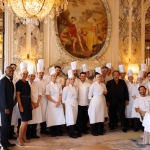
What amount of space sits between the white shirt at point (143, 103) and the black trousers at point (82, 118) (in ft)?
3.89

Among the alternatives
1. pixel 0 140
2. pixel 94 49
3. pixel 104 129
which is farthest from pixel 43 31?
pixel 0 140

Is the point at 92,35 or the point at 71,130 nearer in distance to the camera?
the point at 71,130

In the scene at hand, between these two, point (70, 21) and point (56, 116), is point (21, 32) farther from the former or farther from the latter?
point (56, 116)

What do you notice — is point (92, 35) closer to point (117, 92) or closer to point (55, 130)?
point (117, 92)

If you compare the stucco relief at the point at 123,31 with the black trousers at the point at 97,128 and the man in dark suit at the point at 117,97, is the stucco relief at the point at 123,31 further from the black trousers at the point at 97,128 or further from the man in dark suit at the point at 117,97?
the black trousers at the point at 97,128

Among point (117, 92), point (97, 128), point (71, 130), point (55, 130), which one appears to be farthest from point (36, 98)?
point (117, 92)

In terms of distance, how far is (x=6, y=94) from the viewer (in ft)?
12.8

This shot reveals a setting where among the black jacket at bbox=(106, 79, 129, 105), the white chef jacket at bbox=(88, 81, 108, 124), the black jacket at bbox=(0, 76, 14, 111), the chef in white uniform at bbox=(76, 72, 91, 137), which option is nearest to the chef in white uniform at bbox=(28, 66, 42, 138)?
the black jacket at bbox=(0, 76, 14, 111)

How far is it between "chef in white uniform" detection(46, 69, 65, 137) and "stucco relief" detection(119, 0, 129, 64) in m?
3.99

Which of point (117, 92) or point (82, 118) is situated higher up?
point (117, 92)

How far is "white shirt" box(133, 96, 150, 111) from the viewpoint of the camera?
506 centimetres

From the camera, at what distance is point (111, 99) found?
5.61 m

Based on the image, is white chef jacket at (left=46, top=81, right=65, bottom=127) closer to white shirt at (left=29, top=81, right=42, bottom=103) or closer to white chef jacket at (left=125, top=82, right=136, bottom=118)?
white shirt at (left=29, top=81, right=42, bottom=103)

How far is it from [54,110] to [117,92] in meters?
1.65
